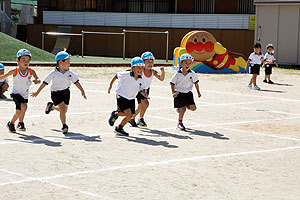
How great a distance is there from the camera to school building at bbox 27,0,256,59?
36.9 metres

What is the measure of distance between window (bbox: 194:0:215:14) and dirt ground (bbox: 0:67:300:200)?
2719 cm

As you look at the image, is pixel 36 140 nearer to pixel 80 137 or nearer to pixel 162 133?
pixel 80 137

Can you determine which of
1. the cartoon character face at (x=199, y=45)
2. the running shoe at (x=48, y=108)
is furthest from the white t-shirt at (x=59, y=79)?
the cartoon character face at (x=199, y=45)

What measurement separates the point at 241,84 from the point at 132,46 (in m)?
18.2

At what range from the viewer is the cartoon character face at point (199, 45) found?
26516 mm

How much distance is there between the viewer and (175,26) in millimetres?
38375

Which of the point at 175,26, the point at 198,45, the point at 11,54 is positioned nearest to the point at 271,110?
the point at 198,45

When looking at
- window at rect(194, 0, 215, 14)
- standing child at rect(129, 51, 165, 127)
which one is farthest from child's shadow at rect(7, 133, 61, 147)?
window at rect(194, 0, 215, 14)

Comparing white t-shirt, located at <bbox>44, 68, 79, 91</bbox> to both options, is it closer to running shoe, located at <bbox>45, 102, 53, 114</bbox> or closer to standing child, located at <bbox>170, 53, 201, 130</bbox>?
running shoe, located at <bbox>45, 102, 53, 114</bbox>

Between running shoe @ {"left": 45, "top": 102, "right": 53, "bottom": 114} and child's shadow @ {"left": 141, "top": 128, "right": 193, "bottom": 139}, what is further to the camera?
running shoe @ {"left": 45, "top": 102, "right": 53, "bottom": 114}

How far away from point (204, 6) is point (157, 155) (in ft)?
113

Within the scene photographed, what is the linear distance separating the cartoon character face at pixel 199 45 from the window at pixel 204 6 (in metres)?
15.6

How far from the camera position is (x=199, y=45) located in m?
26.6

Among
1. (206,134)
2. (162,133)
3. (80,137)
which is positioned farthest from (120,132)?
(206,134)
